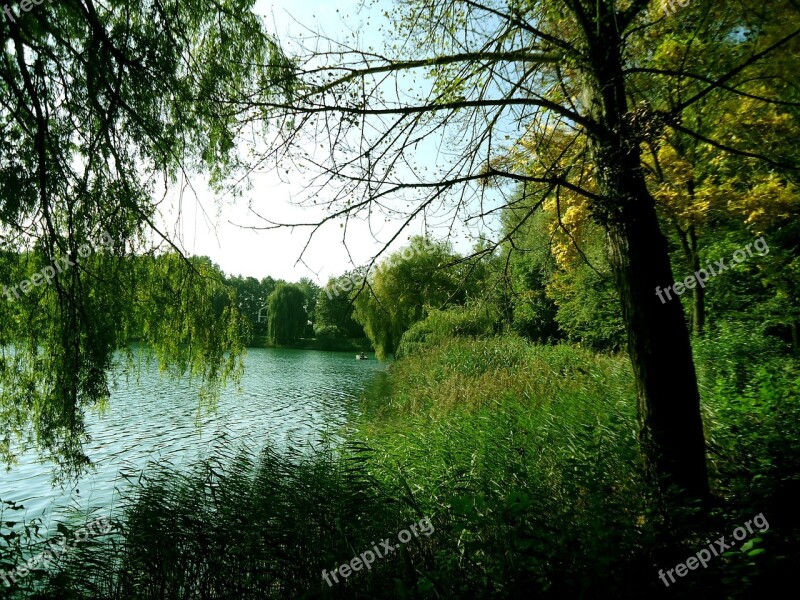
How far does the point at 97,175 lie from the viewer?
3.44m

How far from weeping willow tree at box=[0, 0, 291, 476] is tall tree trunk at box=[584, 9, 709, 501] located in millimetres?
2465

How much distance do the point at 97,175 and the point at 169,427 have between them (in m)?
8.65

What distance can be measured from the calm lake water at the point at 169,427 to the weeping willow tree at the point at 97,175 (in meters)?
0.60

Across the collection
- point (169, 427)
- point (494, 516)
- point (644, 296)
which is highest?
point (644, 296)

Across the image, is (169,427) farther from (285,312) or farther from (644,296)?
(285,312)

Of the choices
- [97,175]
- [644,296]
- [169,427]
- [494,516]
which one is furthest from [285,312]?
[644,296]

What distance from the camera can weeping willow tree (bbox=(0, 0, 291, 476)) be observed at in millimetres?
3205

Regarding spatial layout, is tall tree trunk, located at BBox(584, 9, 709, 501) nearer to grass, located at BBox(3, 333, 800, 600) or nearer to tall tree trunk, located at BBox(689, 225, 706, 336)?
grass, located at BBox(3, 333, 800, 600)

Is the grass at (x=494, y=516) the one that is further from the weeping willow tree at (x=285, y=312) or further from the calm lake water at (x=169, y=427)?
the weeping willow tree at (x=285, y=312)

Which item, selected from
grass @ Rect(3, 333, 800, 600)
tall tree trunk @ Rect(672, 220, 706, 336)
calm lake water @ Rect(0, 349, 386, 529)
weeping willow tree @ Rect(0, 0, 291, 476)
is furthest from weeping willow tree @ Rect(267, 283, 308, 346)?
weeping willow tree @ Rect(0, 0, 291, 476)

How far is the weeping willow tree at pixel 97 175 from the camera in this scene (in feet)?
10.5

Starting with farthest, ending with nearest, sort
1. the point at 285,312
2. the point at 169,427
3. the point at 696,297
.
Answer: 1. the point at 285,312
2. the point at 169,427
3. the point at 696,297

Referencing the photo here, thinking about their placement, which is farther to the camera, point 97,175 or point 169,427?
point 169,427

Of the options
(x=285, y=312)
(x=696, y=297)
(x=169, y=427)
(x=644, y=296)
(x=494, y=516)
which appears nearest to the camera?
(x=494, y=516)
